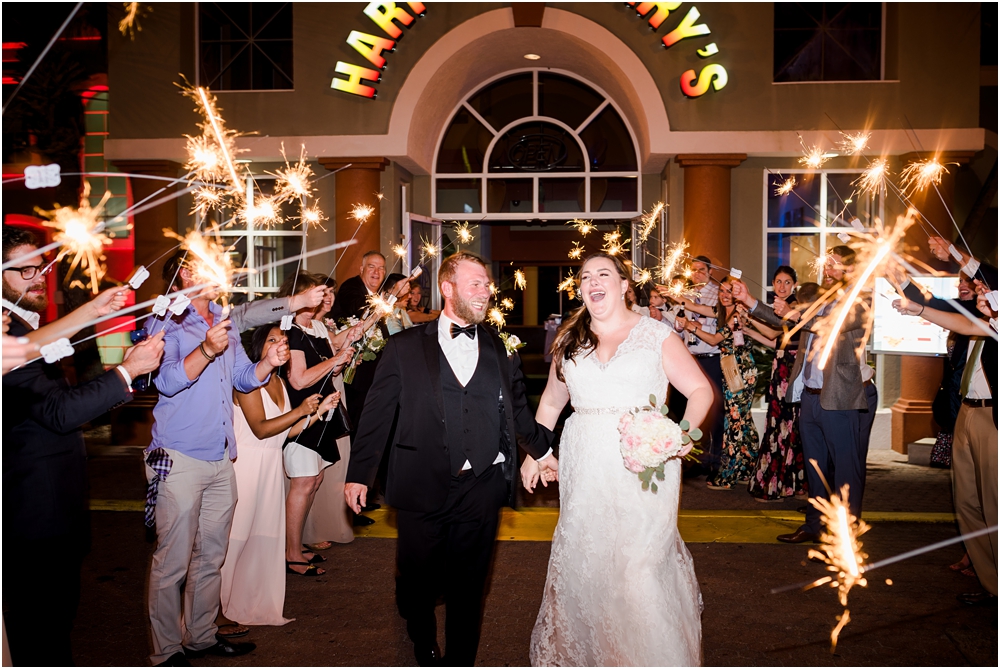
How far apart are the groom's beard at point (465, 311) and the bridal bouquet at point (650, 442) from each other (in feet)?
3.16

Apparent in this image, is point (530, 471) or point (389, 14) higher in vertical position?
point (389, 14)

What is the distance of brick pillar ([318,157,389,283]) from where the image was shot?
10.9m

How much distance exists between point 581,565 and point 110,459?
8132 mm

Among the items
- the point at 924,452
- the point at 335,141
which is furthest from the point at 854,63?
the point at 335,141

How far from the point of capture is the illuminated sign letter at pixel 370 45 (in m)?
10.8

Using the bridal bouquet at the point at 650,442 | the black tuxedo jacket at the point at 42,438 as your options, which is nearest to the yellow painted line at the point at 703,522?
the bridal bouquet at the point at 650,442

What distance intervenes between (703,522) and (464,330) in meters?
4.02

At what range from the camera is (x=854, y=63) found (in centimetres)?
1116

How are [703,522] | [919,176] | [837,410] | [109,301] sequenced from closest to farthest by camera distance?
[109,301] → [837,410] → [703,522] → [919,176]

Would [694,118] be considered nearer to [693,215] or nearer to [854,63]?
[693,215]

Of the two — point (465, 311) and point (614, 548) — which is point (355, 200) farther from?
point (614, 548)

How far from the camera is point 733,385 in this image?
8.14 m

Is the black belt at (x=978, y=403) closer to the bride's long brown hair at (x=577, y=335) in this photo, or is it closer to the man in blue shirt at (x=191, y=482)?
the bride's long brown hair at (x=577, y=335)

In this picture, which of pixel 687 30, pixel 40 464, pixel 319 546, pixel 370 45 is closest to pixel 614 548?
pixel 40 464
